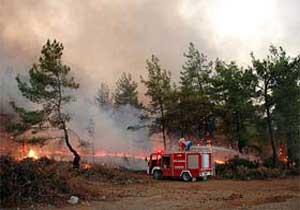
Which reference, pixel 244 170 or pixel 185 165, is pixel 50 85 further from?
pixel 244 170

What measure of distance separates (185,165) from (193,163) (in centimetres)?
72

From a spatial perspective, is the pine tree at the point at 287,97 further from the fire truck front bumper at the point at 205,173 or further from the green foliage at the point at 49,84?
the green foliage at the point at 49,84

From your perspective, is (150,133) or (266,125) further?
(150,133)

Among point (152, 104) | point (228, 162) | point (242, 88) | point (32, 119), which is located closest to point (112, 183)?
point (32, 119)

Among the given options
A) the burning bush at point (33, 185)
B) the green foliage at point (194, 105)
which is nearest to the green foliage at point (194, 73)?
the green foliage at point (194, 105)

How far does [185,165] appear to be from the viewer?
36969 millimetres

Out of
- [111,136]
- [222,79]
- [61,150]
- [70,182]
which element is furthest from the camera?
[111,136]

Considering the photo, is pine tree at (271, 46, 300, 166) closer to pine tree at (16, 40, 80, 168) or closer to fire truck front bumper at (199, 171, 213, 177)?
fire truck front bumper at (199, 171, 213, 177)

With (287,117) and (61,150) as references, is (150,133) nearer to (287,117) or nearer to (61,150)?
(61,150)

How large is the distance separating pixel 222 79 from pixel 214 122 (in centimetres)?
818

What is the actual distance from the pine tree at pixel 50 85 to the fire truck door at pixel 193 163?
10796 millimetres

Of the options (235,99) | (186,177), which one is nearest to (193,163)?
(186,177)

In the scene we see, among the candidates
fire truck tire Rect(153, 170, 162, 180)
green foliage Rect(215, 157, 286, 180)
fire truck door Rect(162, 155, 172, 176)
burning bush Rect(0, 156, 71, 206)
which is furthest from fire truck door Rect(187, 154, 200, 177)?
burning bush Rect(0, 156, 71, 206)

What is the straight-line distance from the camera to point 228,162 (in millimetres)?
42000
